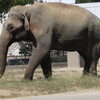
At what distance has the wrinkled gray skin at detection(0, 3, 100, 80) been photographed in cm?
1579

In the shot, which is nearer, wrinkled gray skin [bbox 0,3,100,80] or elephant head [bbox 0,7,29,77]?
wrinkled gray skin [bbox 0,3,100,80]

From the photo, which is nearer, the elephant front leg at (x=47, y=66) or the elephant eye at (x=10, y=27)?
the elephant eye at (x=10, y=27)

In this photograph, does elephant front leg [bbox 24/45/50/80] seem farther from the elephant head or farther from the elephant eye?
the elephant eye

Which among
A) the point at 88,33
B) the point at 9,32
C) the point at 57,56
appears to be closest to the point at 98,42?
the point at 88,33

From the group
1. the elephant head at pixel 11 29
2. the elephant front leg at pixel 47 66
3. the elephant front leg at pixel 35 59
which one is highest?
the elephant head at pixel 11 29

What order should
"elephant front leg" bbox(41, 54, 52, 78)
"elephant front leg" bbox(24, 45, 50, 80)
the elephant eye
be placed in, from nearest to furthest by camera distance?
"elephant front leg" bbox(24, 45, 50, 80)
the elephant eye
"elephant front leg" bbox(41, 54, 52, 78)

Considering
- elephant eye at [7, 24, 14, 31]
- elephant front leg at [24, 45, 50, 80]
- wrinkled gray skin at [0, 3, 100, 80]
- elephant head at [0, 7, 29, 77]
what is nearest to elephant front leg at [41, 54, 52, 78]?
wrinkled gray skin at [0, 3, 100, 80]

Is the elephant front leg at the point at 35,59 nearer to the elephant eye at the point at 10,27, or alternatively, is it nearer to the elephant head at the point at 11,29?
the elephant head at the point at 11,29

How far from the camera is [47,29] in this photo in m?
15.9

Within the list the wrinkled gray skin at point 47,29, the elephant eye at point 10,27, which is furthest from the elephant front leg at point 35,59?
the elephant eye at point 10,27

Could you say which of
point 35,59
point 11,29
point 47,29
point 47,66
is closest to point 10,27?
point 11,29

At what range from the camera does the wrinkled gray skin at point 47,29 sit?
15.8 meters

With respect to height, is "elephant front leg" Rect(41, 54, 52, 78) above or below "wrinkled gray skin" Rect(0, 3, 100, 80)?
below

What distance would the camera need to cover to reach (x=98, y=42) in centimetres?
1705
